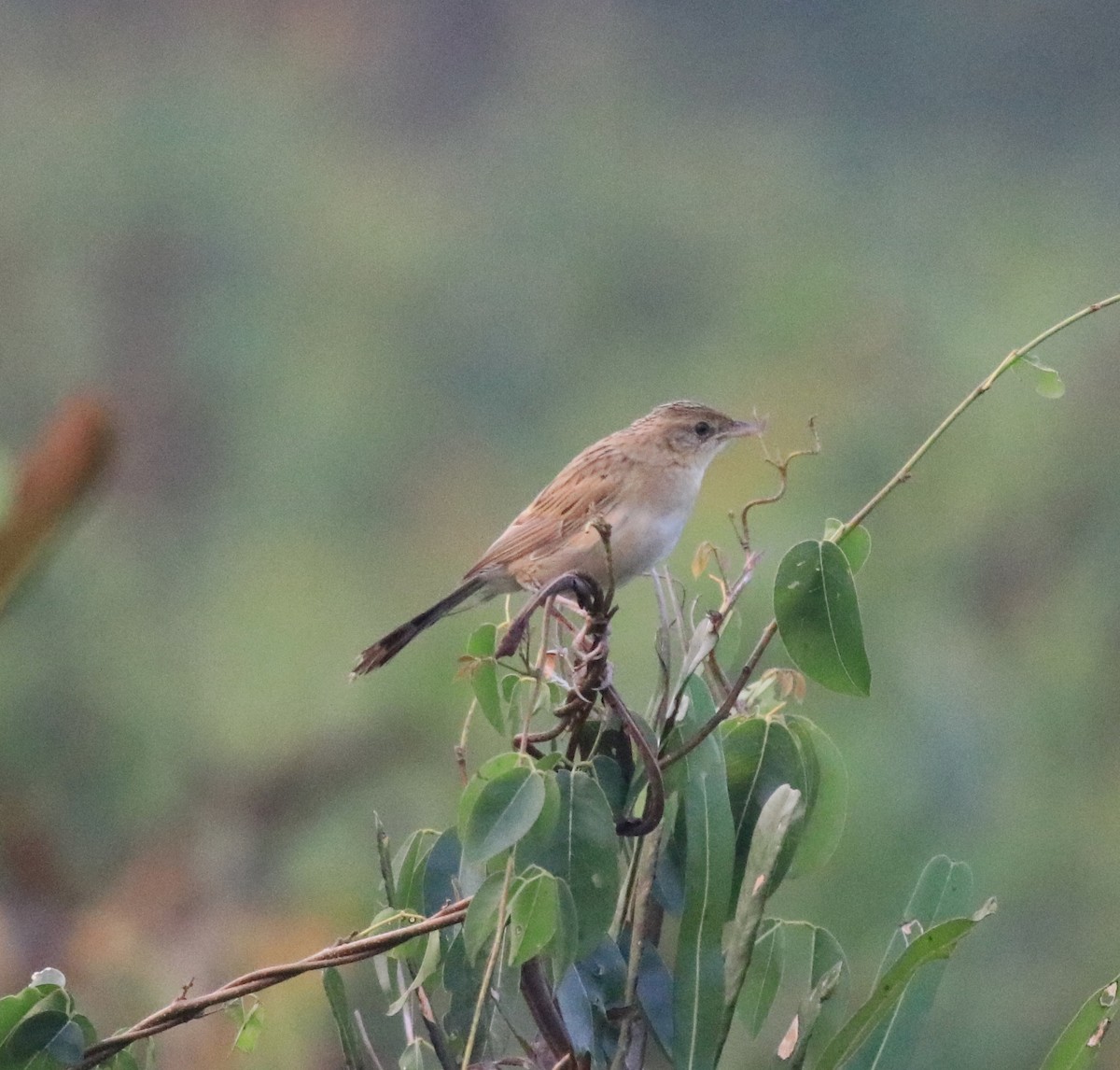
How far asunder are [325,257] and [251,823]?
1102mm

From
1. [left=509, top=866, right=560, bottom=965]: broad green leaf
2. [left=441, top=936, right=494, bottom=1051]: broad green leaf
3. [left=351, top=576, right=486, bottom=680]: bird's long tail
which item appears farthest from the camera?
[left=351, top=576, right=486, bottom=680]: bird's long tail

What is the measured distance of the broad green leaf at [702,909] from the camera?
0.74 metres

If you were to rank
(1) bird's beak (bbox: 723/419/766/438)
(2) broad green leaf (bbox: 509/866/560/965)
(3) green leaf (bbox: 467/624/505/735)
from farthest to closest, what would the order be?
(1) bird's beak (bbox: 723/419/766/438)
(3) green leaf (bbox: 467/624/505/735)
(2) broad green leaf (bbox: 509/866/560/965)

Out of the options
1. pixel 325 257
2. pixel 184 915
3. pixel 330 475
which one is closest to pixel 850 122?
pixel 325 257

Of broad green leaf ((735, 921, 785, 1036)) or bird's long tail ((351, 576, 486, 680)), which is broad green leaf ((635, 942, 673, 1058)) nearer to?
broad green leaf ((735, 921, 785, 1036))

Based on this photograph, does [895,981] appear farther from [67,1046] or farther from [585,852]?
[67,1046]

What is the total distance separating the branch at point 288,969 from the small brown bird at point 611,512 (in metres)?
0.50

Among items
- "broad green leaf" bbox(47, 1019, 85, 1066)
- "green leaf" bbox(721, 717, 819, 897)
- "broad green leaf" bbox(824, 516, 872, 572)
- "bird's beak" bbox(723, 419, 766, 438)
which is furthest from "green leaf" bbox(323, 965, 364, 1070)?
"bird's beak" bbox(723, 419, 766, 438)

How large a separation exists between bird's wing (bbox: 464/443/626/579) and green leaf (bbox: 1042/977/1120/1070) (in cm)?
62

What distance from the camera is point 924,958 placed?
709mm

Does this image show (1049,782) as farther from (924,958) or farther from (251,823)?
(924,958)

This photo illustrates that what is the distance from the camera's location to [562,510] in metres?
1.35

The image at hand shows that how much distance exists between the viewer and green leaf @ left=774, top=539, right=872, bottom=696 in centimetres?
76

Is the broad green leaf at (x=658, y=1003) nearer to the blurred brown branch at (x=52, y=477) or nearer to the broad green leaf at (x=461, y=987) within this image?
the broad green leaf at (x=461, y=987)
